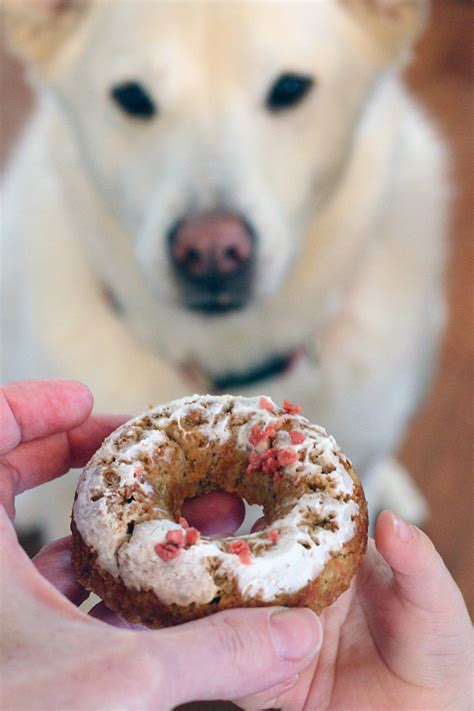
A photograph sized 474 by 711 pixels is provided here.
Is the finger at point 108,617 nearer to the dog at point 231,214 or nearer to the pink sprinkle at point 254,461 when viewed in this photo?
the pink sprinkle at point 254,461

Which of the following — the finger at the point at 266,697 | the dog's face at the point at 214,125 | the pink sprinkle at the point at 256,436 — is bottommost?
the finger at the point at 266,697

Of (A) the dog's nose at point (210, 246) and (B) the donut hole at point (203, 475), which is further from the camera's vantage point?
(A) the dog's nose at point (210, 246)

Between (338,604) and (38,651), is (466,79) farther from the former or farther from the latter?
(38,651)

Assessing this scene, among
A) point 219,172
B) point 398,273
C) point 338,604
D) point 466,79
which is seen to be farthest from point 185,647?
point 466,79

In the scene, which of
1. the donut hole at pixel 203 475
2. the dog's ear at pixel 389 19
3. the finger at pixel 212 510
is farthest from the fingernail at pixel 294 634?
the dog's ear at pixel 389 19

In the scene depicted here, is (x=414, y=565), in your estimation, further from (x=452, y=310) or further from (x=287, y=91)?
(x=452, y=310)

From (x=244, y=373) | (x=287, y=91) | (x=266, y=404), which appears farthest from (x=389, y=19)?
(x=266, y=404)

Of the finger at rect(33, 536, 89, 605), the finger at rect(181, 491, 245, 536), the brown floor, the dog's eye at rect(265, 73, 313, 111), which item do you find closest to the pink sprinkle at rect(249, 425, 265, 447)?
the finger at rect(181, 491, 245, 536)
